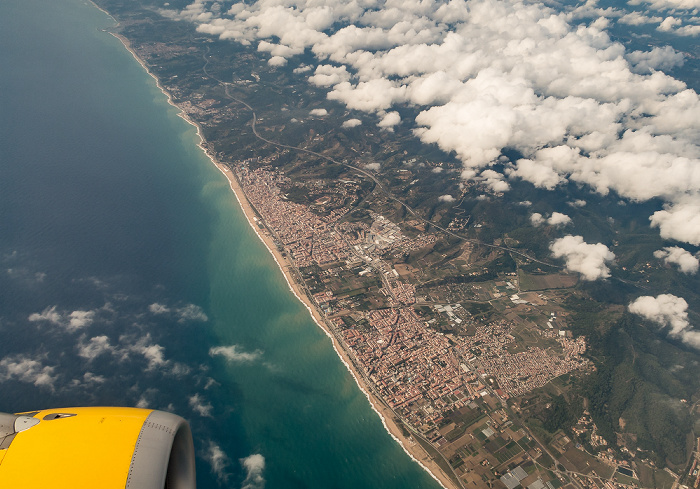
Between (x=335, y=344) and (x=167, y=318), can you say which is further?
(x=335, y=344)

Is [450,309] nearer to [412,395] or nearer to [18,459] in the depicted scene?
[412,395]

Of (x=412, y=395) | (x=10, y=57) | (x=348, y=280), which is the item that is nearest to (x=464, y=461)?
(x=412, y=395)

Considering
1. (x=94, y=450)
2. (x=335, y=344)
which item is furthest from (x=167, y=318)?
(x=94, y=450)

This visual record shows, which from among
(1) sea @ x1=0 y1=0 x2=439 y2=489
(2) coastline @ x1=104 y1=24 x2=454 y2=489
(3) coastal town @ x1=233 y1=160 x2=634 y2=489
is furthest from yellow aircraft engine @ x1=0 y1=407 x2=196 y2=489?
(3) coastal town @ x1=233 y1=160 x2=634 y2=489

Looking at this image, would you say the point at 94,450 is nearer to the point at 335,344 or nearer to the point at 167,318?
the point at 335,344

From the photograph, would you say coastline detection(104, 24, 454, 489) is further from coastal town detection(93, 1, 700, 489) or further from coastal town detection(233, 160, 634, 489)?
coastal town detection(233, 160, 634, 489)

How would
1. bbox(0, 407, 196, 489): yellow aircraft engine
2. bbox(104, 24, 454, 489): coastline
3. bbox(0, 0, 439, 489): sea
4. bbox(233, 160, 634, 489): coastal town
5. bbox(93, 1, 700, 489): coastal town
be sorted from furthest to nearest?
bbox(93, 1, 700, 489): coastal town, bbox(233, 160, 634, 489): coastal town, bbox(104, 24, 454, 489): coastline, bbox(0, 0, 439, 489): sea, bbox(0, 407, 196, 489): yellow aircraft engine
